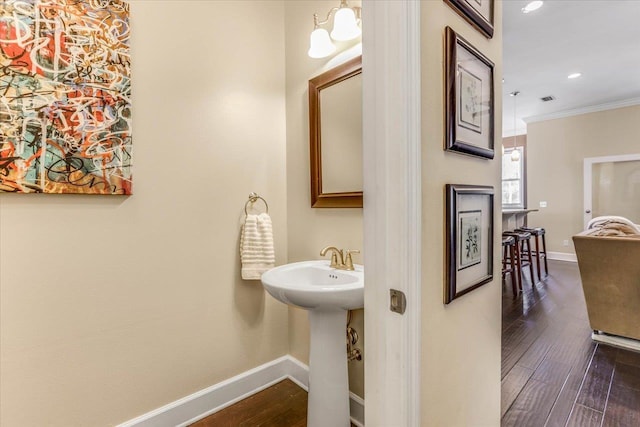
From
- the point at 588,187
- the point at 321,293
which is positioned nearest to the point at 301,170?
the point at 321,293

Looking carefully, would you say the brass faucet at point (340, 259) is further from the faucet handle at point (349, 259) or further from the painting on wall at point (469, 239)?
the painting on wall at point (469, 239)

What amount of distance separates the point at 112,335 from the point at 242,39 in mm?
1749

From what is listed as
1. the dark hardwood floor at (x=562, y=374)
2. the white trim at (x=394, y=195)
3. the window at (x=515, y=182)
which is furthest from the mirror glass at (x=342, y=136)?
the window at (x=515, y=182)

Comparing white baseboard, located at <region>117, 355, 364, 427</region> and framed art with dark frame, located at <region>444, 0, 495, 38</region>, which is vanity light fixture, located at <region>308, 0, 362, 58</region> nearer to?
framed art with dark frame, located at <region>444, 0, 495, 38</region>

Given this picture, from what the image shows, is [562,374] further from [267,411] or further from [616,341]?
[267,411]

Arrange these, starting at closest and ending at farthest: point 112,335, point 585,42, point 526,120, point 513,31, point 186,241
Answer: point 112,335 → point 186,241 → point 513,31 → point 585,42 → point 526,120

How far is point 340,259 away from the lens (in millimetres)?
1652

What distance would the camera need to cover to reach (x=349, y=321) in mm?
1673

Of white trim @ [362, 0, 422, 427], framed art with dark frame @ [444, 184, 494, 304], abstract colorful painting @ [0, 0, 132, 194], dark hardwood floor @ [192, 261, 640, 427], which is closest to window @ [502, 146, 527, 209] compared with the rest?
A: dark hardwood floor @ [192, 261, 640, 427]

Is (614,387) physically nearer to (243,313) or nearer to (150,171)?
(243,313)

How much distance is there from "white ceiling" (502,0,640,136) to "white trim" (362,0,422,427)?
8.41ft

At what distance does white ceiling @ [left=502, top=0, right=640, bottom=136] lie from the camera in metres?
2.64

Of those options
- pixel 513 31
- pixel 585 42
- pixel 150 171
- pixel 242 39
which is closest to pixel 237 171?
pixel 150 171

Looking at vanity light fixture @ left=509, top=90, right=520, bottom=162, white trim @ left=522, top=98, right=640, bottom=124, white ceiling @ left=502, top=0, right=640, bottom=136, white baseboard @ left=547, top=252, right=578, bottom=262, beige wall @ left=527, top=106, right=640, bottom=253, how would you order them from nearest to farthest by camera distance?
white ceiling @ left=502, top=0, right=640, bottom=136
vanity light fixture @ left=509, top=90, right=520, bottom=162
white trim @ left=522, top=98, right=640, bottom=124
beige wall @ left=527, top=106, right=640, bottom=253
white baseboard @ left=547, top=252, right=578, bottom=262
